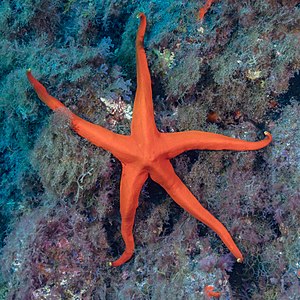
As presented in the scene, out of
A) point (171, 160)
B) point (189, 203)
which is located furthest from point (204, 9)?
point (189, 203)

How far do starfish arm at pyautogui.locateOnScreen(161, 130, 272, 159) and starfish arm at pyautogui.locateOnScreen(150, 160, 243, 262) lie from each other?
0.66 ft

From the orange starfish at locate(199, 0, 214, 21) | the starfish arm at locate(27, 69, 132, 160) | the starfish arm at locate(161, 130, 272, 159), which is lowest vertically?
the starfish arm at locate(161, 130, 272, 159)

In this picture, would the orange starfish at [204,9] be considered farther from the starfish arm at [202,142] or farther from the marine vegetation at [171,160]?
the starfish arm at [202,142]

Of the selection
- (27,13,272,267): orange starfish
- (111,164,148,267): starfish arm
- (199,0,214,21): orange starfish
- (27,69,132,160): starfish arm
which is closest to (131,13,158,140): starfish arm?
(27,13,272,267): orange starfish

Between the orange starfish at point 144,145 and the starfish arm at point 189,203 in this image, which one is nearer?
the orange starfish at point 144,145

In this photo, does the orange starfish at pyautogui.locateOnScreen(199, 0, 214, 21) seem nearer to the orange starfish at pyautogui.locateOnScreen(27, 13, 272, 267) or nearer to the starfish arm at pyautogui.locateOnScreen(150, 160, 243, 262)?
the orange starfish at pyautogui.locateOnScreen(27, 13, 272, 267)

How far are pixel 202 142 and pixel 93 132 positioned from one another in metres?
1.18

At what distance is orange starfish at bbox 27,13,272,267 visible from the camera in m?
3.38

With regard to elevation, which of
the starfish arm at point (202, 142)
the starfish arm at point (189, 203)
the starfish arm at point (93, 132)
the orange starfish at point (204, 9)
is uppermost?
the orange starfish at point (204, 9)

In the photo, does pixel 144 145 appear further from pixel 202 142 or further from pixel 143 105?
pixel 202 142

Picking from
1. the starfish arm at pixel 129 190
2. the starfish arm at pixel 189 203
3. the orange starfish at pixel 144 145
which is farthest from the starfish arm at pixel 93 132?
the starfish arm at pixel 189 203

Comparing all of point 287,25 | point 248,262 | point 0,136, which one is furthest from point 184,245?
point 0,136

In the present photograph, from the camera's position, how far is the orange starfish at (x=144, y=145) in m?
3.38

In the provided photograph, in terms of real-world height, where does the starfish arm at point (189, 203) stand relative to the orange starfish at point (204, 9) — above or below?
below
